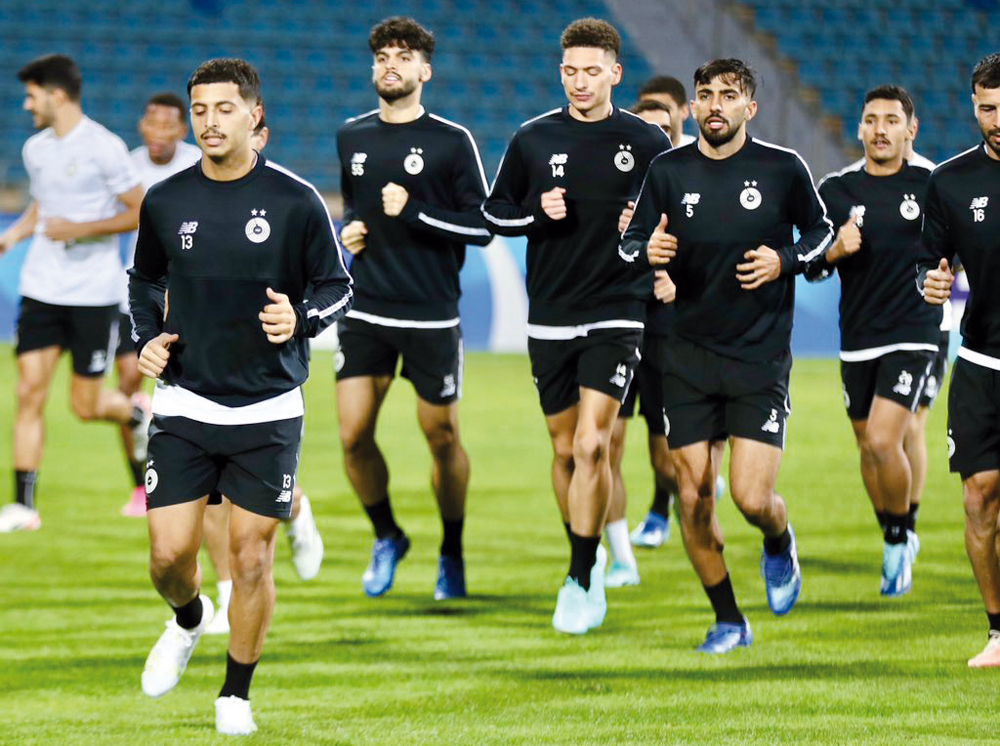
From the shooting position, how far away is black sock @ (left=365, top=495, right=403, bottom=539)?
25.5ft

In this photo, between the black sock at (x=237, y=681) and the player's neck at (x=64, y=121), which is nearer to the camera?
the black sock at (x=237, y=681)

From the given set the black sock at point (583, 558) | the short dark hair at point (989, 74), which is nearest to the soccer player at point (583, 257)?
the black sock at point (583, 558)

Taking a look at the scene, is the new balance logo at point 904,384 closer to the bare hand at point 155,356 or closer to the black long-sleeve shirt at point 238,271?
the black long-sleeve shirt at point 238,271

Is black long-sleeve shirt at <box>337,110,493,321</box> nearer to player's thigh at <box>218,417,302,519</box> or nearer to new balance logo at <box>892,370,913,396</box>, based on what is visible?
new balance logo at <box>892,370,913,396</box>

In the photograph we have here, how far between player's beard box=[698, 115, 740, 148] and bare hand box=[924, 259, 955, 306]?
3.04 ft

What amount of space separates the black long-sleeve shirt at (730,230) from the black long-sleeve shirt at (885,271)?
45.9 inches

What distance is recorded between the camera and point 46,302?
9305mm

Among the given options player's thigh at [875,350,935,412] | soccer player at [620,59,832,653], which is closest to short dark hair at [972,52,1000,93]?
soccer player at [620,59,832,653]

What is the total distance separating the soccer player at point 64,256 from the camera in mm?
9242

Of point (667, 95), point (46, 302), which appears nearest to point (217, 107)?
point (667, 95)

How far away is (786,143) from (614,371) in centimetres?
1313

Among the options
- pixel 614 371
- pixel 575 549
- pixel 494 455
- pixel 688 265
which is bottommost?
pixel 494 455

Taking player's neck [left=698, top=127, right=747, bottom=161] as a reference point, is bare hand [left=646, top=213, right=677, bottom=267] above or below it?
below

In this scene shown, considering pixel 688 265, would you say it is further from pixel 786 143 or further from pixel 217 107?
pixel 786 143
